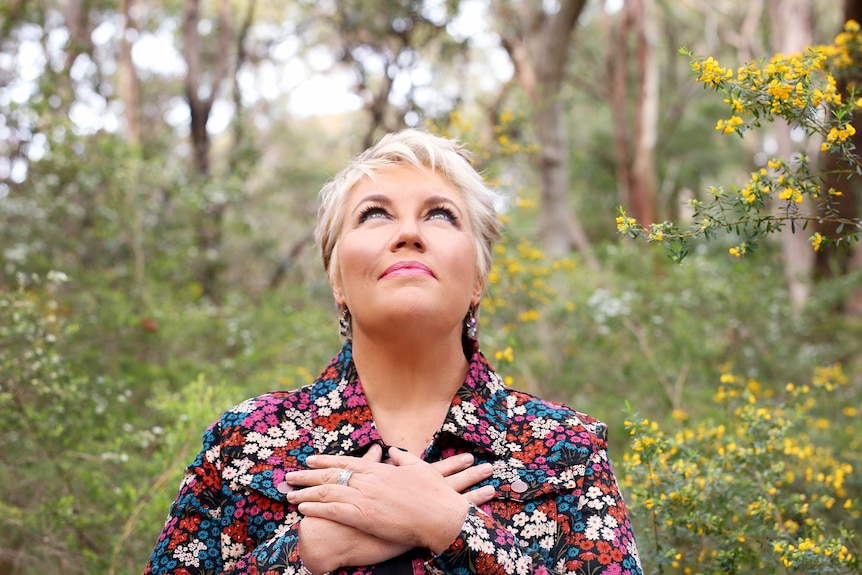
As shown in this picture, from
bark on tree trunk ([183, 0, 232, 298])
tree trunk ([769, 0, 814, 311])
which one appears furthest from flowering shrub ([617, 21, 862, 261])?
tree trunk ([769, 0, 814, 311])

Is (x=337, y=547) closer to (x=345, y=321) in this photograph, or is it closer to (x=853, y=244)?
(x=345, y=321)

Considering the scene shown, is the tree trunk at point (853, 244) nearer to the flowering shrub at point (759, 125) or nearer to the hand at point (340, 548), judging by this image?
the flowering shrub at point (759, 125)

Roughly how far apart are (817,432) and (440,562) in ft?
14.6

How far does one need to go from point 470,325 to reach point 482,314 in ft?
11.0

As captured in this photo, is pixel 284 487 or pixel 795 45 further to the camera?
pixel 795 45

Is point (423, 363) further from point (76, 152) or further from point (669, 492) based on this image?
point (76, 152)

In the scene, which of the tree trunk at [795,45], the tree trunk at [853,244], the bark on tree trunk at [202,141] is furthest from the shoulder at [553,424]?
the tree trunk at [795,45]

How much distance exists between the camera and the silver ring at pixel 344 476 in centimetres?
200

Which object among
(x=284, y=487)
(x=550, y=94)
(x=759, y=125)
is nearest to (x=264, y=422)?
(x=284, y=487)

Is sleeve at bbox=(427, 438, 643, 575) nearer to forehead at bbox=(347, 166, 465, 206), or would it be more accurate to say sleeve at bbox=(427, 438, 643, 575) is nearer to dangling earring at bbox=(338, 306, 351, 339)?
dangling earring at bbox=(338, 306, 351, 339)

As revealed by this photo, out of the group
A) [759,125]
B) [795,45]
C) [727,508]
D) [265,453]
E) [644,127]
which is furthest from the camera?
[644,127]

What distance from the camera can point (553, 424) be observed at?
219 centimetres

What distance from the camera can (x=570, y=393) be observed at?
21.5ft

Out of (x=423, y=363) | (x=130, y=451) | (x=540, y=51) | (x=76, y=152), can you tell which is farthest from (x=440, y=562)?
(x=540, y=51)
